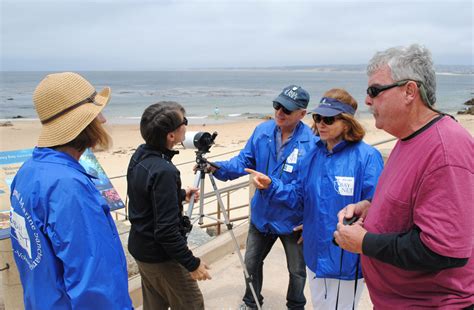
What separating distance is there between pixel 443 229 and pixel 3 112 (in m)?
37.5

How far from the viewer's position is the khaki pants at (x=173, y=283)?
2.22 m

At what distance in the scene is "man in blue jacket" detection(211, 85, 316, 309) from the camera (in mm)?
2795

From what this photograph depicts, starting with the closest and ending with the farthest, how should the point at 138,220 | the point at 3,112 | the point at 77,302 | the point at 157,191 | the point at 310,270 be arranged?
the point at 77,302, the point at 157,191, the point at 138,220, the point at 310,270, the point at 3,112

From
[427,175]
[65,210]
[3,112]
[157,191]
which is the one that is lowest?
[3,112]

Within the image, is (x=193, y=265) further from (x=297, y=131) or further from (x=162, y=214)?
(x=297, y=131)

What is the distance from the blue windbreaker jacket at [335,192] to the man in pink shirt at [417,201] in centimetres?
62

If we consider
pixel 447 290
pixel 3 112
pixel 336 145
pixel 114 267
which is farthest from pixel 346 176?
pixel 3 112

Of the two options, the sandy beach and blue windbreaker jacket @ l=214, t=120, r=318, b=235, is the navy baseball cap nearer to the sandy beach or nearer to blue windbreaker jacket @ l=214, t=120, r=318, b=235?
blue windbreaker jacket @ l=214, t=120, r=318, b=235

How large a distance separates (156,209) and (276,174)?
1.10 meters

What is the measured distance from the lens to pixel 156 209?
Answer: 2.01 meters

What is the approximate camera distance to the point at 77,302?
1.36m

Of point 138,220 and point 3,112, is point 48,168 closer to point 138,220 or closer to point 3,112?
point 138,220

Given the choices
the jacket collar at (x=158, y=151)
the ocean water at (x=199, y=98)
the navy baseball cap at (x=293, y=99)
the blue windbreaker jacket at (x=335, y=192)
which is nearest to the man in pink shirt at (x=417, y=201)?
the blue windbreaker jacket at (x=335, y=192)

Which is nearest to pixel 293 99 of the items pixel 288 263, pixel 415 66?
pixel 288 263
